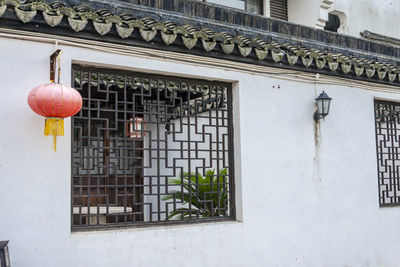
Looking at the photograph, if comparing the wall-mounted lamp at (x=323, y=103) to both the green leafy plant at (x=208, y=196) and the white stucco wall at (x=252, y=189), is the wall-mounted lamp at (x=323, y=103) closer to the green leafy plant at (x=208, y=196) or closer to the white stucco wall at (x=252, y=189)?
the white stucco wall at (x=252, y=189)

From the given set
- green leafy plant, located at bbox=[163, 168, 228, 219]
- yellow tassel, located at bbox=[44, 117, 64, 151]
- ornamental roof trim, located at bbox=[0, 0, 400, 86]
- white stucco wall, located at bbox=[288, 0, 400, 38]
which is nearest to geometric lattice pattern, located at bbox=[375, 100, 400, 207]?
ornamental roof trim, located at bbox=[0, 0, 400, 86]

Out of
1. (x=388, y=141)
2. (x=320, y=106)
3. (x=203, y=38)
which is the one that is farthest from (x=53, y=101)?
(x=388, y=141)

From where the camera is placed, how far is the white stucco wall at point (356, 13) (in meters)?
10.1

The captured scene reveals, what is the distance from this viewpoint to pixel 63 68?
4.87m

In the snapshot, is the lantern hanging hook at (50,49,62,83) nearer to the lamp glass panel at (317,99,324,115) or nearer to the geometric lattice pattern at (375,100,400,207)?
the lamp glass panel at (317,99,324,115)

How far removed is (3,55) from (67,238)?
1956 millimetres

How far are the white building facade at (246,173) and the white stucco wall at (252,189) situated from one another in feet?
0.04

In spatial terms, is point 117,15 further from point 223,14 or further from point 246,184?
point 246,184

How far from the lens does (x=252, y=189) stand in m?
6.09

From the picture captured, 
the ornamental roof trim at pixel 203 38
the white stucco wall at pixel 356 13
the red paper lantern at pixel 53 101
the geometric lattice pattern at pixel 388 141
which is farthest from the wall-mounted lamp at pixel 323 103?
the white stucco wall at pixel 356 13

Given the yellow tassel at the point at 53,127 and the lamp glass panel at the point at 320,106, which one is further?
the lamp glass panel at the point at 320,106

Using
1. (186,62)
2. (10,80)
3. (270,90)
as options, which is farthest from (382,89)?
(10,80)

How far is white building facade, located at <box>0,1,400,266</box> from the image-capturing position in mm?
4625

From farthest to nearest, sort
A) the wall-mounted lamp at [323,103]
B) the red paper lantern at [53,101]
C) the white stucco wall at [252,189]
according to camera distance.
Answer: the wall-mounted lamp at [323,103] < the white stucco wall at [252,189] < the red paper lantern at [53,101]
